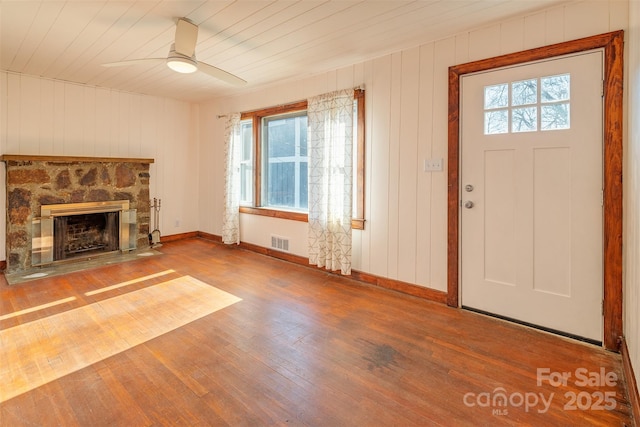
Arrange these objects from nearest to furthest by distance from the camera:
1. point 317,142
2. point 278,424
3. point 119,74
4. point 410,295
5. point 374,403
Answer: point 278,424, point 374,403, point 410,295, point 317,142, point 119,74

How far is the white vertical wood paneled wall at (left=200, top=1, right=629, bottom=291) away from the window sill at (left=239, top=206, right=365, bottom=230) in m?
0.10

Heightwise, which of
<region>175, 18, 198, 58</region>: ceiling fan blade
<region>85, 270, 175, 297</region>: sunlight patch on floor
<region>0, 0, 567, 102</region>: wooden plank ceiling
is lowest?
<region>85, 270, 175, 297</region>: sunlight patch on floor

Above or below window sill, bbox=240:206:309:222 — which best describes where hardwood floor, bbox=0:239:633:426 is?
below

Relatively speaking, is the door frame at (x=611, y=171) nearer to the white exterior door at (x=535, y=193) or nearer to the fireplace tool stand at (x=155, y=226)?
the white exterior door at (x=535, y=193)

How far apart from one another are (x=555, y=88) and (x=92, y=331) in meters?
3.89

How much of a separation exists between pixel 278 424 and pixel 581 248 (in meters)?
2.34

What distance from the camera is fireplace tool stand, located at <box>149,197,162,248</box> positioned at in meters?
5.16

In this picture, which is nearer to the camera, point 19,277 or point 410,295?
point 410,295

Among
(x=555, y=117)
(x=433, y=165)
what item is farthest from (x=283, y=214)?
(x=555, y=117)

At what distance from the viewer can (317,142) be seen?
12.4 ft

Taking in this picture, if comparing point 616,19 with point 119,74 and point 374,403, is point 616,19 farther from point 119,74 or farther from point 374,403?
point 119,74

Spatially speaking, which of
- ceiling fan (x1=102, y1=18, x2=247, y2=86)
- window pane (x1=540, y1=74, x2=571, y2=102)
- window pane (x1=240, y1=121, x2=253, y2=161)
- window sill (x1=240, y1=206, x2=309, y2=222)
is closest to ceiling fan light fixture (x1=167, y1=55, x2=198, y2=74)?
ceiling fan (x1=102, y1=18, x2=247, y2=86)

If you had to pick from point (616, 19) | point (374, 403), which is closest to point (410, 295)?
point (374, 403)

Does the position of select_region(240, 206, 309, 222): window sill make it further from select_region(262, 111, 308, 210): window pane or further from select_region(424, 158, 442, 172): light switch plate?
select_region(424, 158, 442, 172): light switch plate
